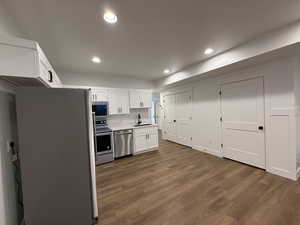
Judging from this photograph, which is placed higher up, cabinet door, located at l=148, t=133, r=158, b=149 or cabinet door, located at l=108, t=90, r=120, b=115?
cabinet door, located at l=108, t=90, r=120, b=115

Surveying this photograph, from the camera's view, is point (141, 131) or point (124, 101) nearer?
point (141, 131)

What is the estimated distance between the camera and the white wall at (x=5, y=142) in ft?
4.37

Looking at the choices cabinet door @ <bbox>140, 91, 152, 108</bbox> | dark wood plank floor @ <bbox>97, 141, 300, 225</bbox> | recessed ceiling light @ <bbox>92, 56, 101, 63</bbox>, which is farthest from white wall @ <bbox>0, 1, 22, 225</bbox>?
cabinet door @ <bbox>140, 91, 152, 108</bbox>

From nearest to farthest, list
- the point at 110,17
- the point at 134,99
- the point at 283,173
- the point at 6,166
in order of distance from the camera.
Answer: the point at 6,166 → the point at 110,17 → the point at 283,173 → the point at 134,99

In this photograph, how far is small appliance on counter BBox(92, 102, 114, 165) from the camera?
3626 millimetres

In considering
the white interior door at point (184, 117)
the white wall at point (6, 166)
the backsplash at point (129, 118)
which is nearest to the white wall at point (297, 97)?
the white interior door at point (184, 117)

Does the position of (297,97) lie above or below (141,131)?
above

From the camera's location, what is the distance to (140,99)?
15.9ft

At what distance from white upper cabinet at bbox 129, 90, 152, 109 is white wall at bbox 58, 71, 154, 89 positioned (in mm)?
533

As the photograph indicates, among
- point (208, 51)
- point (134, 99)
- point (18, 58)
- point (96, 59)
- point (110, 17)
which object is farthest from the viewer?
point (134, 99)

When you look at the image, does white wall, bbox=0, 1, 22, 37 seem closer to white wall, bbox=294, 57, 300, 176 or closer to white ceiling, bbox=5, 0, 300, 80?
white ceiling, bbox=5, 0, 300, 80

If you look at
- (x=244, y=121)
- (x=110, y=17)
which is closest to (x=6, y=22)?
(x=110, y=17)

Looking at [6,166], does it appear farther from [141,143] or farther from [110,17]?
[141,143]

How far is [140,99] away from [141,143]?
162cm
